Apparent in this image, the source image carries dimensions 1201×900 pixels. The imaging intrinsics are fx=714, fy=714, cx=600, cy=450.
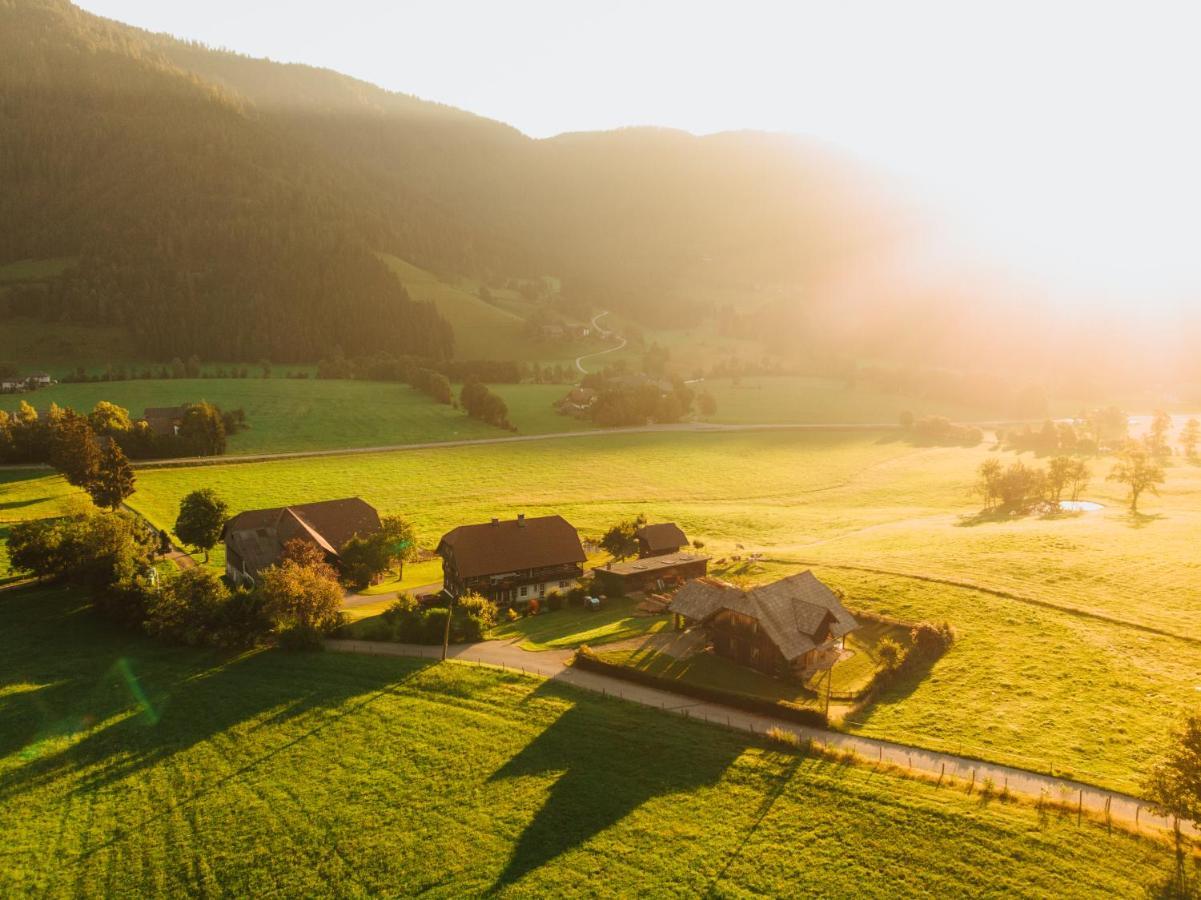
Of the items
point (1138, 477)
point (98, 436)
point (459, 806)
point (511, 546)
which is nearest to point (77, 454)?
point (98, 436)

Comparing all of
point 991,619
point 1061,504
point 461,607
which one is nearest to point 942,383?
point 1061,504

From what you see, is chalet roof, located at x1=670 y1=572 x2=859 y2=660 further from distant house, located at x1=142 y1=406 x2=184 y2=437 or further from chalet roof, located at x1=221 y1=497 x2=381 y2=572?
distant house, located at x1=142 y1=406 x2=184 y2=437

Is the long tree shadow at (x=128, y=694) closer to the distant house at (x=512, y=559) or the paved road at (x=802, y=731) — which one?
the paved road at (x=802, y=731)

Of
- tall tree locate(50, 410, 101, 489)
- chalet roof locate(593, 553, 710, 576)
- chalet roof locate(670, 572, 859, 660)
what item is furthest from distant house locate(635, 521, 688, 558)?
tall tree locate(50, 410, 101, 489)

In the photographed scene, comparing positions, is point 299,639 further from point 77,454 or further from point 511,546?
point 77,454

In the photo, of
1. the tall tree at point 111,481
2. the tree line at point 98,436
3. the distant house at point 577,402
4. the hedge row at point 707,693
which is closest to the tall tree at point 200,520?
the tall tree at point 111,481

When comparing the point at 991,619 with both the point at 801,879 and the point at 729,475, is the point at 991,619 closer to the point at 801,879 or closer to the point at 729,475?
the point at 801,879
